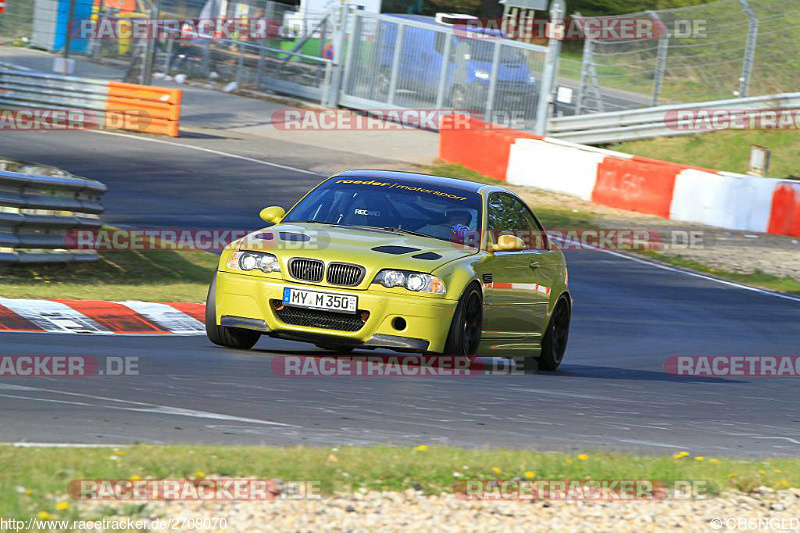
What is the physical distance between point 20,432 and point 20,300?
5.44 meters

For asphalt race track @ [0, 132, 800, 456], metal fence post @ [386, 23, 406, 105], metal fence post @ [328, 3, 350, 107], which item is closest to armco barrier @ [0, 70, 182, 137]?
metal fence post @ [386, 23, 406, 105]

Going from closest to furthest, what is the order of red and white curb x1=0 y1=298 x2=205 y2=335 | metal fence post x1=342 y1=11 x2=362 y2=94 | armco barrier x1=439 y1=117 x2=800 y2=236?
red and white curb x1=0 y1=298 x2=205 y2=335
armco barrier x1=439 y1=117 x2=800 y2=236
metal fence post x1=342 y1=11 x2=362 y2=94

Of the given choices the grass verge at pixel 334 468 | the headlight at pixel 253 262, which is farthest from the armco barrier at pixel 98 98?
the grass verge at pixel 334 468

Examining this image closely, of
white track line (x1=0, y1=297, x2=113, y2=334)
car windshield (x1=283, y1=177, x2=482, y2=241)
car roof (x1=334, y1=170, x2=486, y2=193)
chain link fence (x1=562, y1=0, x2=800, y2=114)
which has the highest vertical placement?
chain link fence (x1=562, y1=0, x2=800, y2=114)

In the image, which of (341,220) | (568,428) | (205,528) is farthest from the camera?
(341,220)

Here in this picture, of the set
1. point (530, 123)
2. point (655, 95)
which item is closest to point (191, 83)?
point (530, 123)

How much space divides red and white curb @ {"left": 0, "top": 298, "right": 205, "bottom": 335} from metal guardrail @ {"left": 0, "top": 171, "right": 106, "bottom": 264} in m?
1.08

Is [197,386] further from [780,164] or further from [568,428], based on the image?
[780,164]

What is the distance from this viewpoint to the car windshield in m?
9.98

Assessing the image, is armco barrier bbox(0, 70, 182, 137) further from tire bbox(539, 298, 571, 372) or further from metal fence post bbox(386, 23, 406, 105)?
tire bbox(539, 298, 571, 372)

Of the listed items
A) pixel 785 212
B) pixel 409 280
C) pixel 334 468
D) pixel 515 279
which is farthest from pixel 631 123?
pixel 334 468

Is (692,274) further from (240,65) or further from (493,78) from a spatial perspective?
(240,65)

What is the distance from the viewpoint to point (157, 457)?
5559mm

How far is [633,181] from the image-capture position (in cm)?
2325
